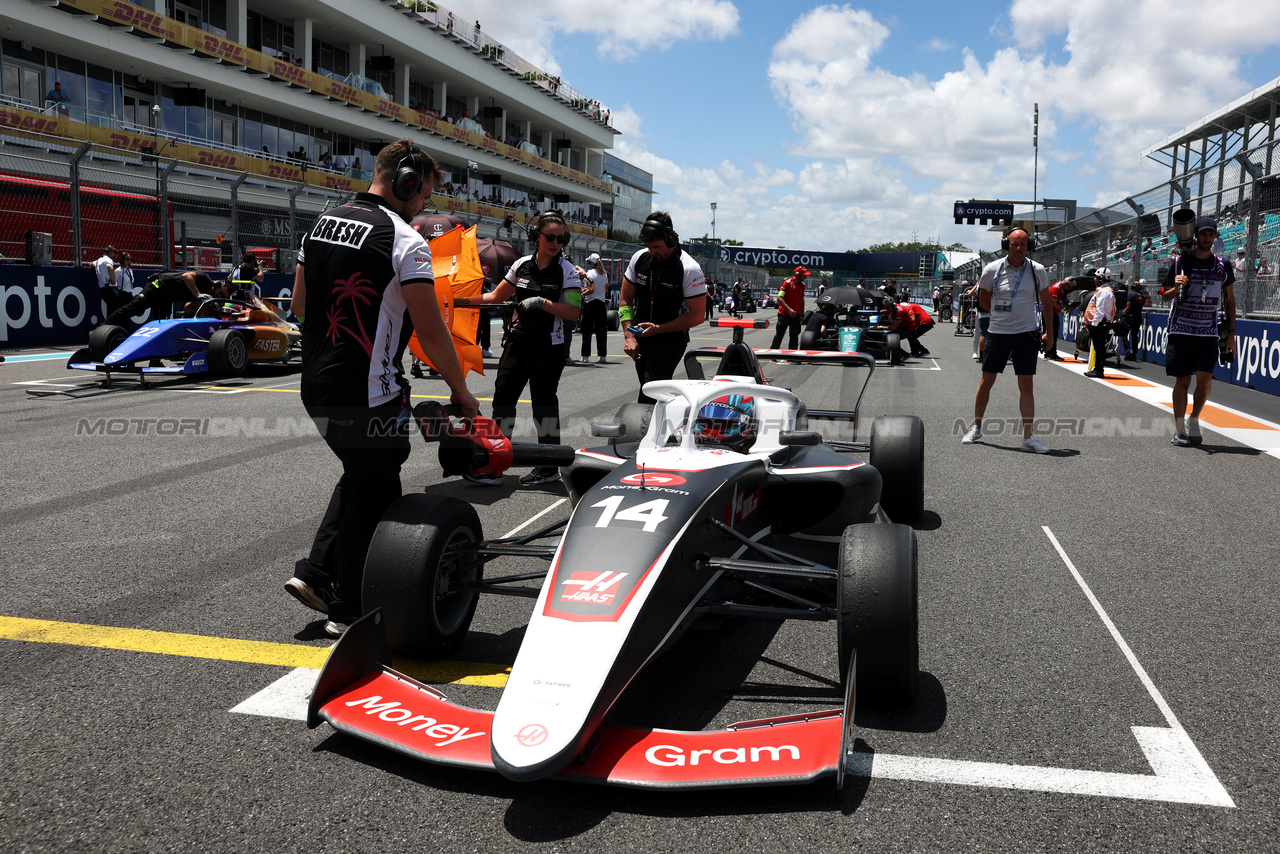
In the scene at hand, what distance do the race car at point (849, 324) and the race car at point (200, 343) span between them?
28.1 ft

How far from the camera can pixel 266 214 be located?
2014 centimetres

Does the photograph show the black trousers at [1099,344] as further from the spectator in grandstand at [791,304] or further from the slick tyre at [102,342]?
the slick tyre at [102,342]

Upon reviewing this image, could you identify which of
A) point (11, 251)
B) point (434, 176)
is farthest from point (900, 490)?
point (11, 251)

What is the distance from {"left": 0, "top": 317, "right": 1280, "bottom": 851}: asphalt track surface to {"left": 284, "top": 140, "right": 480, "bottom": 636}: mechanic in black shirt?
56cm

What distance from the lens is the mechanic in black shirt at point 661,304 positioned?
559 centimetres

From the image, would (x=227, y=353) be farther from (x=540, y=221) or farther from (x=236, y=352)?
(x=540, y=221)

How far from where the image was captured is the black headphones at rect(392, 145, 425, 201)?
3.40 m

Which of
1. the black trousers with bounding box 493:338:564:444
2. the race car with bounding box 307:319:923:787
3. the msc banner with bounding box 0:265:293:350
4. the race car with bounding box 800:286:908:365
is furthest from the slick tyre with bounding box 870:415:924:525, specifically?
the msc banner with bounding box 0:265:293:350

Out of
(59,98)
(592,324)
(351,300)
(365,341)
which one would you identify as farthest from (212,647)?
(59,98)

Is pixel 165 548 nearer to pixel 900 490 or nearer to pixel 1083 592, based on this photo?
pixel 900 490

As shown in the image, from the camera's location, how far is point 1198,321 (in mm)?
7762

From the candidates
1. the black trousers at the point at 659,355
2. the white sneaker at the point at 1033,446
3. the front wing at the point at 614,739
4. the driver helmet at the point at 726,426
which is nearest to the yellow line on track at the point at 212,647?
the front wing at the point at 614,739

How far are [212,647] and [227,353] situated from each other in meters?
9.05

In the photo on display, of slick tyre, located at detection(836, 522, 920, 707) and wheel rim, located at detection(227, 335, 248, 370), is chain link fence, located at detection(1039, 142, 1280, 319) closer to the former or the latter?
slick tyre, located at detection(836, 522, 920, 707)
